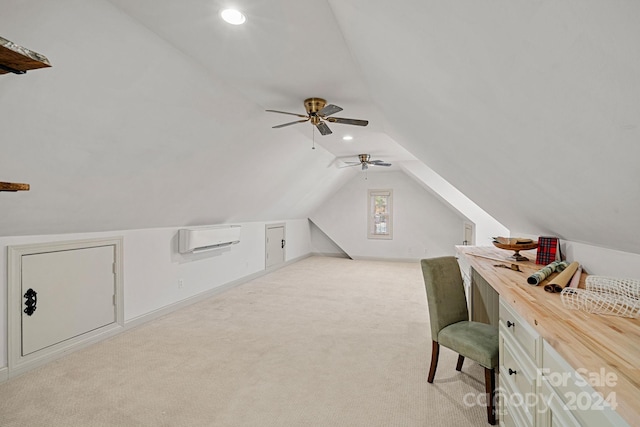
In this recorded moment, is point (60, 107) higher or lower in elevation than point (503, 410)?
higher

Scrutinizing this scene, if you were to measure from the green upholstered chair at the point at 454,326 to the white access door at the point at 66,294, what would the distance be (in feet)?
10.8

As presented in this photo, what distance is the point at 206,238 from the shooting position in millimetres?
4523

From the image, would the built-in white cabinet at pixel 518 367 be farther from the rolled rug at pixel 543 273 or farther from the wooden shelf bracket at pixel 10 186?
the wooden shelf bracket at pixel 10 186

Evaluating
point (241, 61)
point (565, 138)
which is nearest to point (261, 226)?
point (241, 61)

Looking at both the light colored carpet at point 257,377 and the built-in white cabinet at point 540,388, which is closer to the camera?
the built-in white cabinet at point 540,388

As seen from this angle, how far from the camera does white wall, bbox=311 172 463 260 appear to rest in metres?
7.84

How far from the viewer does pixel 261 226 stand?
6527mm

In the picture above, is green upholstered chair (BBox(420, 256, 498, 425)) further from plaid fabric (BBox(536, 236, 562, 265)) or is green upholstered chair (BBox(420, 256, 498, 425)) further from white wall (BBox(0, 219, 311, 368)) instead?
white wall (BBox(0, 219, 311, 368))

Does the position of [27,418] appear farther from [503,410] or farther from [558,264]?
[558,264]

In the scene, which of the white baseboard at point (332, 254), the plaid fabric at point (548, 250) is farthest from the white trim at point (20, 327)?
the white baseboard at point (332, 254)

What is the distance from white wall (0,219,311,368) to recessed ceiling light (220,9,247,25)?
8.47ft

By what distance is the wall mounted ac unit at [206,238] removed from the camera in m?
4.24

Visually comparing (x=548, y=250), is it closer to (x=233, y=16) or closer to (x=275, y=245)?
(x=233, y=16)

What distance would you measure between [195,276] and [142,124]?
9.05ft
